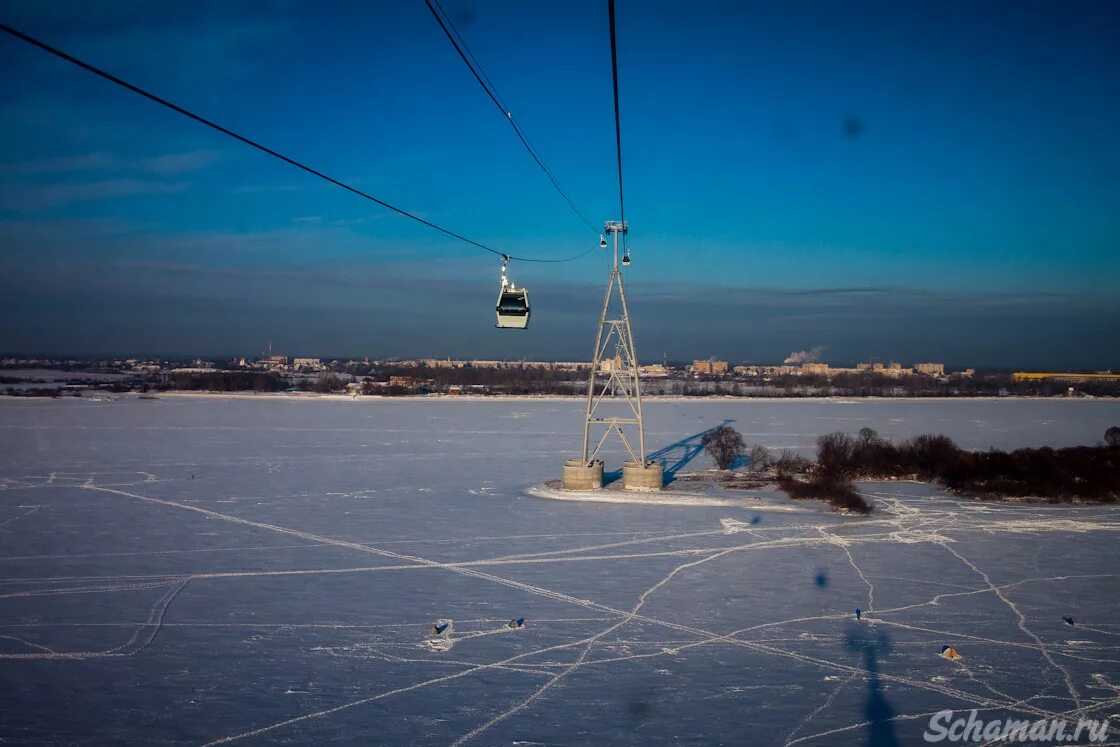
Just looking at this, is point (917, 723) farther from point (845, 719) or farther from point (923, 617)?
point (923, 617)

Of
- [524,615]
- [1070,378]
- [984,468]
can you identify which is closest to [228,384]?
[984,468]

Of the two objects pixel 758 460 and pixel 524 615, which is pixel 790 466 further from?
pixel 524 615

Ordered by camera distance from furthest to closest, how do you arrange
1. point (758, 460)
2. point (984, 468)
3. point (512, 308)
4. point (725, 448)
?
point (725, 448) → point (758, 460) → point (984, 468) → point (512, 308)

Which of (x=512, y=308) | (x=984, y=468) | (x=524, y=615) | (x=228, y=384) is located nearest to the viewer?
(x=524, y=615)

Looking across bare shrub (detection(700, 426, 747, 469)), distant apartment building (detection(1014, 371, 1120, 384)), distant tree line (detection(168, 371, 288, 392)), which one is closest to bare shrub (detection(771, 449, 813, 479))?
bare shrub (detection(700, 426, 747, 469))

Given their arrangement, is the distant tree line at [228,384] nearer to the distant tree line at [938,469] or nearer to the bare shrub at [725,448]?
the bare shrub at [725,448]

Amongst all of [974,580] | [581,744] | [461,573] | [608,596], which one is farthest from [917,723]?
[461,573]
